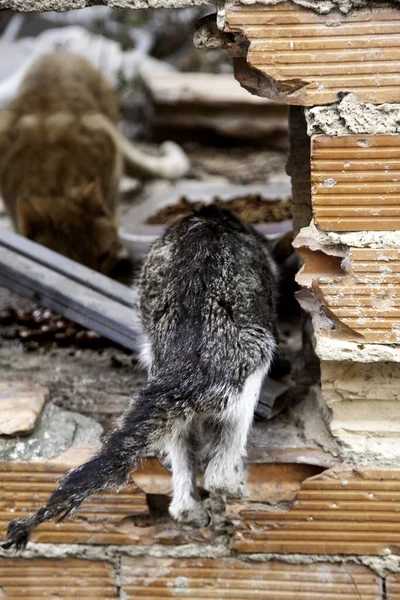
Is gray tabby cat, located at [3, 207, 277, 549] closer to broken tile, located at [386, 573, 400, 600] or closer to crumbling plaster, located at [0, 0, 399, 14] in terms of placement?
broken tile, located at [386, 573, 400, 600]

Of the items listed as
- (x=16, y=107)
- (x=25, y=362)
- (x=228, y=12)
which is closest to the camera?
(x=228, y=12)

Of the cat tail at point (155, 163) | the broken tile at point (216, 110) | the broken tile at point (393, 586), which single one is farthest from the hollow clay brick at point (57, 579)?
the broken tile at point (216, 110)

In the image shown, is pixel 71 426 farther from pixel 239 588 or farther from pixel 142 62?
pixel 142 62

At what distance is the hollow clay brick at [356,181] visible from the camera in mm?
2191

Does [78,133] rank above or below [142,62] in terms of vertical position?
above

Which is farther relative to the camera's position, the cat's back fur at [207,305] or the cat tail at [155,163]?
the cat tail at [155,163]

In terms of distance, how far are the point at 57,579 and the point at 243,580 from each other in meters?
0.60

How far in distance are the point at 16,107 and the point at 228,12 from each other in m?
4.12

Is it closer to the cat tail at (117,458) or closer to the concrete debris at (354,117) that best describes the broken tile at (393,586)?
the cat tail at (117,458)

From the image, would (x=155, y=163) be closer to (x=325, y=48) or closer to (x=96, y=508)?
(x=96, y=508)

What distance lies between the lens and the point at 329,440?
262cm

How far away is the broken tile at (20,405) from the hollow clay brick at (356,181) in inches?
43.8

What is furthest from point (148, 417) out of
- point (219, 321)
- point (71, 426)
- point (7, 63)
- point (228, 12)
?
point (7, 63)

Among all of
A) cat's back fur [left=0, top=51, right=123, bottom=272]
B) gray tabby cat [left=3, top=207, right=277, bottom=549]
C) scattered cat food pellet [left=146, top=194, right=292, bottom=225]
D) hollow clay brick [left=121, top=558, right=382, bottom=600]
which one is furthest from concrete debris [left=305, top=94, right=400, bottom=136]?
cat's back fur [left=0, top=51, right=123, bottom=272]
